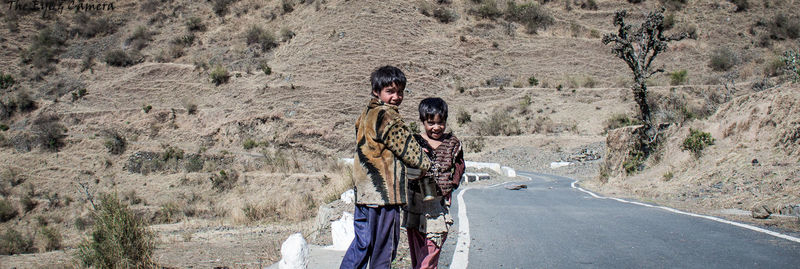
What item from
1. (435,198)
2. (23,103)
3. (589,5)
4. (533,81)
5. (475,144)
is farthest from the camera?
(589,5)

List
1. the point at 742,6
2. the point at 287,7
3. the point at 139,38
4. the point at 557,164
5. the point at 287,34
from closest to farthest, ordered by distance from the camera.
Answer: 1. the point at 557,164
2. the point at 287,34
3. the point at 139,38
4. the point at 287,7
5. the point at 742,6

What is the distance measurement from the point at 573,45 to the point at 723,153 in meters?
40.7

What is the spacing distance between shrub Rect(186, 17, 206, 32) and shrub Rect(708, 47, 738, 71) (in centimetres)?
5051

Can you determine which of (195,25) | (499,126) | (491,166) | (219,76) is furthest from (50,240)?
(195,25)

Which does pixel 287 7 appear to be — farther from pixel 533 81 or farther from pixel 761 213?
pixel 761 213

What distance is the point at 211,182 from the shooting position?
2416cm

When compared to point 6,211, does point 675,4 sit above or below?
above

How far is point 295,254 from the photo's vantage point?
145 inches

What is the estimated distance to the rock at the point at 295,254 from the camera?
3691 mm

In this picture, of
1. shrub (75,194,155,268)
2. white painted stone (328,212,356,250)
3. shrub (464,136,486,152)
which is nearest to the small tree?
white painted stone (328,212,356,250)

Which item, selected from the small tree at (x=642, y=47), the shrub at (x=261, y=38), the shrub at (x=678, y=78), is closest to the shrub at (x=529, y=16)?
the shrub at (x=678, y=78)

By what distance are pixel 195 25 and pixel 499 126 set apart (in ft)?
109

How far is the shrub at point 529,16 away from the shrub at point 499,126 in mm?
18197

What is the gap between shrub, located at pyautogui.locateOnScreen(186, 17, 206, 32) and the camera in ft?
169
